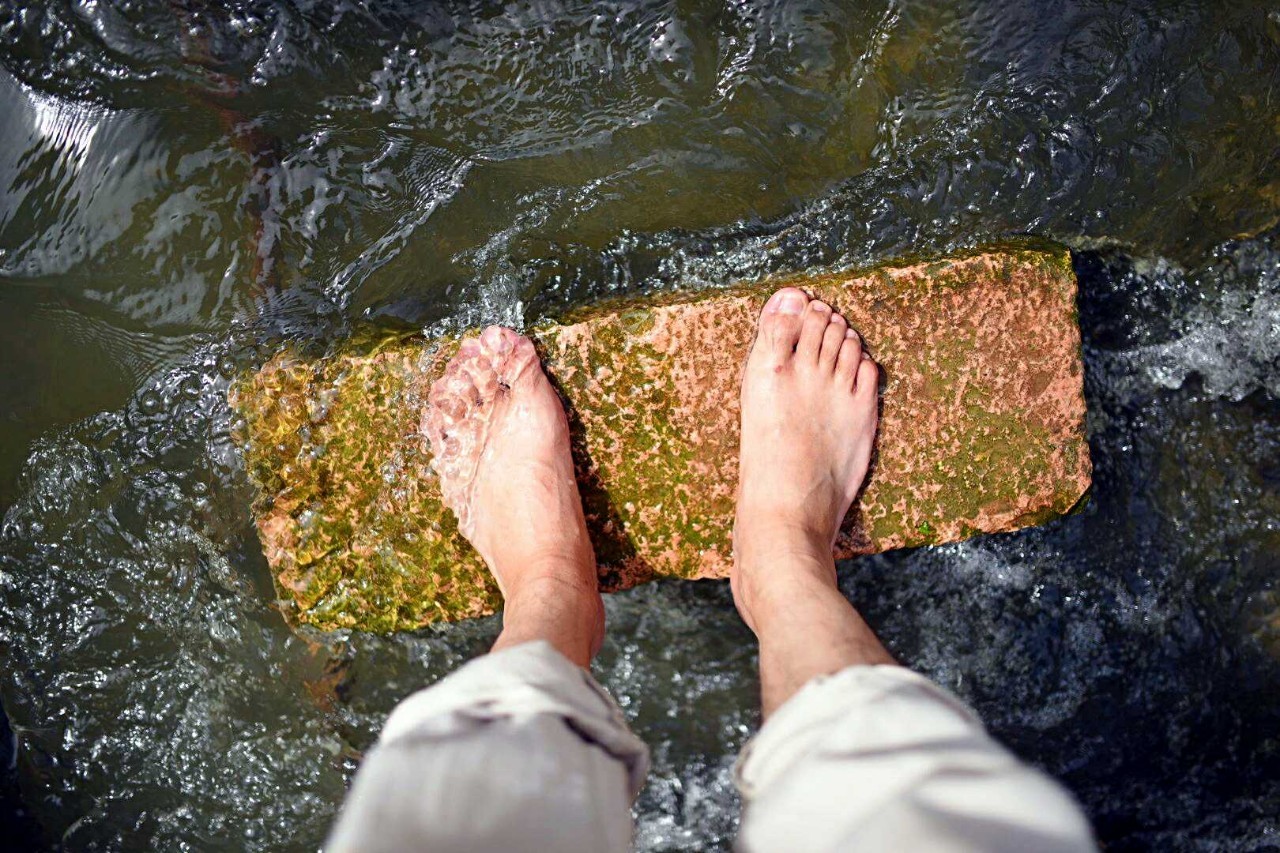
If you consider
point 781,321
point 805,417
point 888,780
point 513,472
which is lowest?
point 888,780

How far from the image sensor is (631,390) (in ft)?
5.92

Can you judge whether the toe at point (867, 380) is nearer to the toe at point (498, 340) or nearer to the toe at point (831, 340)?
the toe at point (831, 340)

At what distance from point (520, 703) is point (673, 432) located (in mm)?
805

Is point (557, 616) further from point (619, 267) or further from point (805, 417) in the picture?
point (619, 267)

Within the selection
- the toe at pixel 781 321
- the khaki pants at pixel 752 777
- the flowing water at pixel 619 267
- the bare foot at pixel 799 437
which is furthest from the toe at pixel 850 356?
the khaki pants at pixel 752 777

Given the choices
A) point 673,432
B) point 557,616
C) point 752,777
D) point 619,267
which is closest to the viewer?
point 752,777

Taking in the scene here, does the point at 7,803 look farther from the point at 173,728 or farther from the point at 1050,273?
the point at 1050,273

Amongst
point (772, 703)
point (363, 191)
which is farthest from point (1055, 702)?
point (363, 191)

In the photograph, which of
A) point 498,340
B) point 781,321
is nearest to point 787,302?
point 781,321

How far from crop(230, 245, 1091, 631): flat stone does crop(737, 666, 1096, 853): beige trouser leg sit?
74cm

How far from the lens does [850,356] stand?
6.08 feet

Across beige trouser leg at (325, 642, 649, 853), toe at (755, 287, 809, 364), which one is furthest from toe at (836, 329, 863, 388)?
beige trouser leg at (325, 642, 649, 853)

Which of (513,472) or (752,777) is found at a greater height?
(513,472)

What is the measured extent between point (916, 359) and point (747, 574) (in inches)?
23.0
